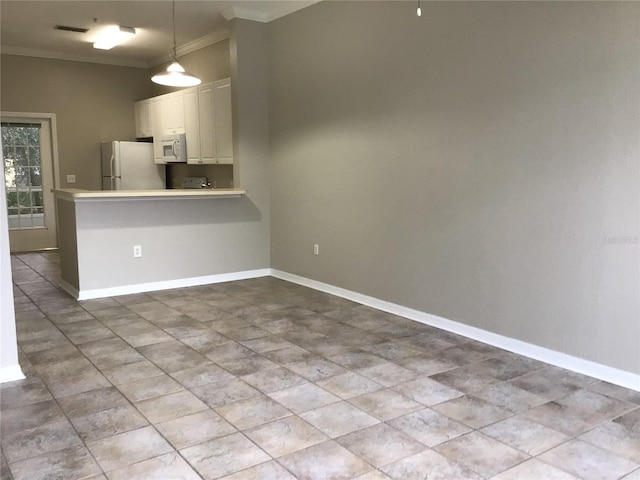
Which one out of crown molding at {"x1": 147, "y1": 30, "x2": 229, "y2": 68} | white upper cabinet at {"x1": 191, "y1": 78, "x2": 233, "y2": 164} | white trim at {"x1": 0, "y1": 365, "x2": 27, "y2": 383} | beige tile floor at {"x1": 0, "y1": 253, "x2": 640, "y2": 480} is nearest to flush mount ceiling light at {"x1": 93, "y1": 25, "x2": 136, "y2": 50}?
crown molding at {"x1": 147, "y1": 30, "x2": 229, "y2": 68}

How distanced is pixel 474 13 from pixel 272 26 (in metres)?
2.54

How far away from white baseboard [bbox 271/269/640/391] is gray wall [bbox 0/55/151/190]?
4.59 meters

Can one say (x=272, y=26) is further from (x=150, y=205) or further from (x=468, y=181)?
(x=468, y=181)

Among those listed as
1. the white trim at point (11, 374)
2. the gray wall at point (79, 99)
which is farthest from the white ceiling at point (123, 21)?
the white trim at point (11, 374)

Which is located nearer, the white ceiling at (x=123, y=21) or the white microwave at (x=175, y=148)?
the white ceiling at (x=123, y=21)

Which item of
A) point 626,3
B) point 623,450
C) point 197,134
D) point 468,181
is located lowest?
point 623,450

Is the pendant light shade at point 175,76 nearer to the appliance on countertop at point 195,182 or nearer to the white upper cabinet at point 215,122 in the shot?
the white upper cabinet at point 215,122

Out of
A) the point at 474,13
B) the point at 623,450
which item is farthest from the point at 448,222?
the point at 623,450

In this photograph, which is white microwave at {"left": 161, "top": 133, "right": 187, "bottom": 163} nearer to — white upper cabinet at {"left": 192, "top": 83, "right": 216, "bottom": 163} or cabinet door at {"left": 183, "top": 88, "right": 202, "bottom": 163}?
cabinet door at {"left": 183, "top": 88, "right": 202, "bottom": 163}

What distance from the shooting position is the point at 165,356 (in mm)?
3422

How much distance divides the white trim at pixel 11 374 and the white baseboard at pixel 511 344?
8.70 feet

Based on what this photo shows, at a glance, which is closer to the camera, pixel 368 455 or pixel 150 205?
pixel 368 455

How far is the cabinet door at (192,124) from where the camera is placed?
21.2 ft

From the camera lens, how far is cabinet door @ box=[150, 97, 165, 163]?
23.7 feet
